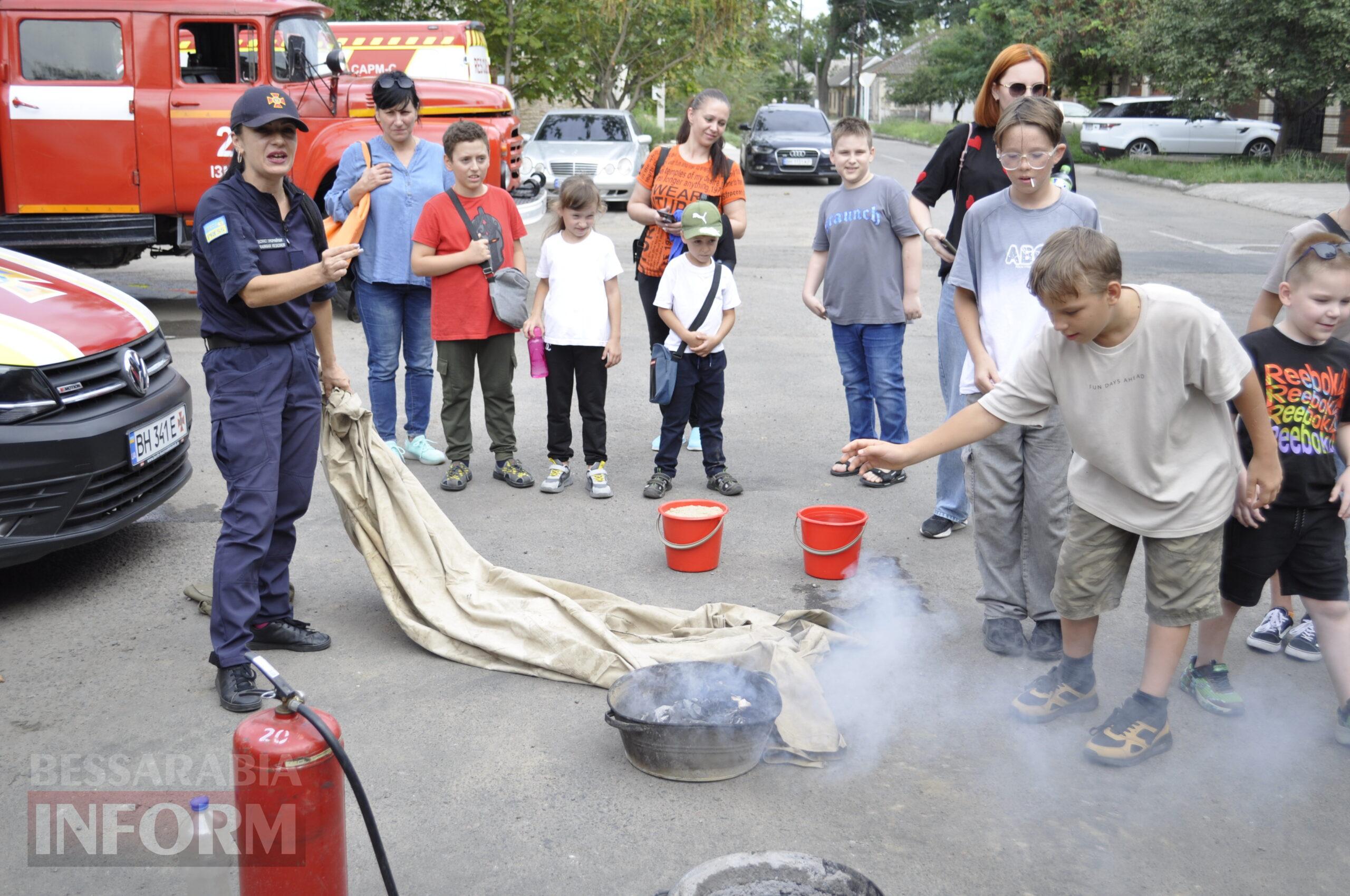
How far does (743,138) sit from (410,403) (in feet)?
75.8

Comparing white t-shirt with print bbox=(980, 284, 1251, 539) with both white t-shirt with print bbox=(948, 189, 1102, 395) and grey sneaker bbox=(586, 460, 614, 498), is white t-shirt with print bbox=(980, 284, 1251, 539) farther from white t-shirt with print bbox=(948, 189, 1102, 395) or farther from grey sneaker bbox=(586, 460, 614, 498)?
grey sneaker bbox=(586, 460, 614, 498)

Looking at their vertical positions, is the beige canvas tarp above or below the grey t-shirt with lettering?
below

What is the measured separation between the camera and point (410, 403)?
671cm

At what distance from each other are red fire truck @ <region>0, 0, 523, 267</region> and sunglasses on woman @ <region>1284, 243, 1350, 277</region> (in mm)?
7839

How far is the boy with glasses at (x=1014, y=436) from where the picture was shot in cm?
409

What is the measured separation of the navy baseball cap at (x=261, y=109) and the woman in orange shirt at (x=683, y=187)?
8.41 ft

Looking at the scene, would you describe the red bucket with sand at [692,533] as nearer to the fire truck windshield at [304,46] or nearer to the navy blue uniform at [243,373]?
the navy blue uniform at [243,373]

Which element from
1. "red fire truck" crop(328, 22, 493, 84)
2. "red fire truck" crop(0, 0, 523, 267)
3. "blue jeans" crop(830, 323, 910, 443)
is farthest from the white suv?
"blue jeans" crop(830, 323, 910, 443)

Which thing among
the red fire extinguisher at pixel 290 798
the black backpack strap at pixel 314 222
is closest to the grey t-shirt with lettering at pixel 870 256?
the black backpack strap at pixel 314 222

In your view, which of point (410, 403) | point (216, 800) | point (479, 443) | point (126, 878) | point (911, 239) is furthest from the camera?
point (479, 443)

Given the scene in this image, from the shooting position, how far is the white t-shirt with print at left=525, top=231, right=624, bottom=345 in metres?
6.05

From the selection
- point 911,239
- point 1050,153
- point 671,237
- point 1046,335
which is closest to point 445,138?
point 671,237

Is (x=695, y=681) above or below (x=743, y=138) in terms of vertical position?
below

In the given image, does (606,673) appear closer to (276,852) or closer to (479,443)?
(276,852)
